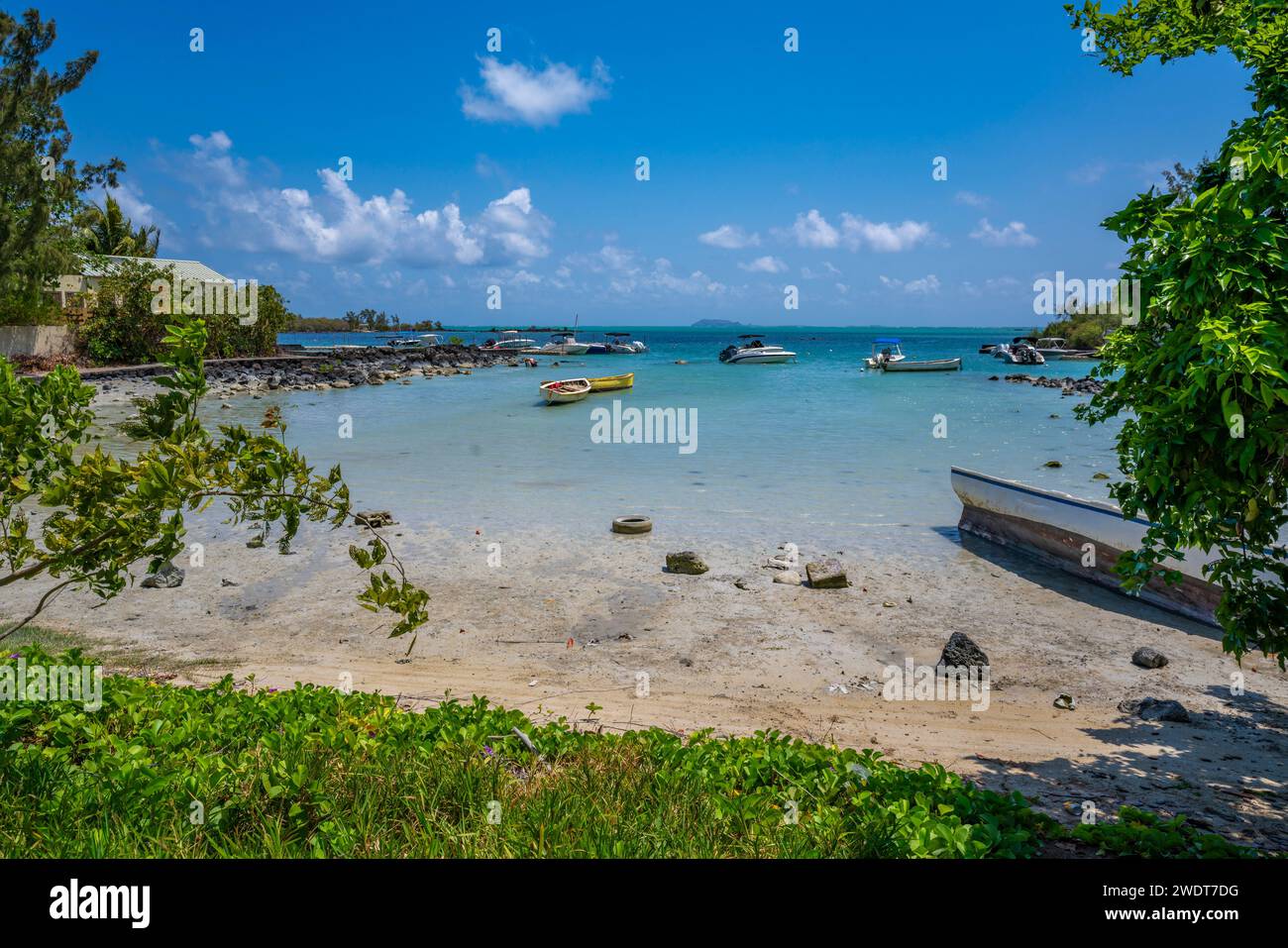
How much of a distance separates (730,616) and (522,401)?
Answer: 35.2 m

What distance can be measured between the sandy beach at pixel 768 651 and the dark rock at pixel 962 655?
258mm

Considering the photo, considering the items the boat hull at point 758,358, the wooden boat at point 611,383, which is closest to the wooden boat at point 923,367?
the boat hull at point 758,358

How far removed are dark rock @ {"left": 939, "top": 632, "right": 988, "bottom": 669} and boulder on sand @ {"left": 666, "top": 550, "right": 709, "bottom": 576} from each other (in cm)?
422

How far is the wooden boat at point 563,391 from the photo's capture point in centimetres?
4184

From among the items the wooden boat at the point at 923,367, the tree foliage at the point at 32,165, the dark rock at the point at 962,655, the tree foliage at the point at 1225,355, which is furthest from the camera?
the wooden boat at the point at 923,367

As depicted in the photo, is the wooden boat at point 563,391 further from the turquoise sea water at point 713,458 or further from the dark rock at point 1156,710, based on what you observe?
the dark rock at point 1156,710

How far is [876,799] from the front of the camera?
4.46 meters

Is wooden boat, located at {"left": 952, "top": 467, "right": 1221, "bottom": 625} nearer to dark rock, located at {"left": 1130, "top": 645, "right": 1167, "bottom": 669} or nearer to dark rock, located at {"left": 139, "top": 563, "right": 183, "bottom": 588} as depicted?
dark rock, located at {"left": 1130, "top": 645, "right": 1167, "bottom": 669}

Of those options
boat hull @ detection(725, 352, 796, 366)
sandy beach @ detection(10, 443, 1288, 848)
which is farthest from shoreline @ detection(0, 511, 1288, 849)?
boat hull @ detection(725, 352, 796, 366)

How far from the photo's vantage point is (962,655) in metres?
8.32

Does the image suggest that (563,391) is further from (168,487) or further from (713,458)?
(168,487)

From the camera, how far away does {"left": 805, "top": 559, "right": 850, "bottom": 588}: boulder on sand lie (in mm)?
11125

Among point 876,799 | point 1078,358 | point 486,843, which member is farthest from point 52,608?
point 1078,358
